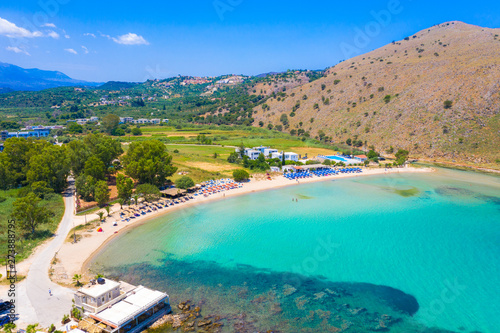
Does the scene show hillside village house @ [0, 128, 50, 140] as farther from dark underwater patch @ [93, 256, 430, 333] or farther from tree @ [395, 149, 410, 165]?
tree @ [395, 149, 410, 165]

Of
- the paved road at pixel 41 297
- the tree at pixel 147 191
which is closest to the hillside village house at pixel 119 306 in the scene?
the paved road at pixel 41 297

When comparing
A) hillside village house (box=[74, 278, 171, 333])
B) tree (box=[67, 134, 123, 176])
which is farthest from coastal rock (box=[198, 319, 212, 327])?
tree (box=[67, 134, 123, 176])

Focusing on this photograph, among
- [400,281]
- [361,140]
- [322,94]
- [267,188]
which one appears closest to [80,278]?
[400,281]

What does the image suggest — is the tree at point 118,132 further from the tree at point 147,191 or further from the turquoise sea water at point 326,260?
the turquoise sea water at point 326,260

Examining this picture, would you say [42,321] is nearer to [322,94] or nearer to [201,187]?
[201,187]

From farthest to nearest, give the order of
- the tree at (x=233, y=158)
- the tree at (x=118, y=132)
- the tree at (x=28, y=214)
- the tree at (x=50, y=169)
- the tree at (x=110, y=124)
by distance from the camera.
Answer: the tree at (x=110, y=124) → the tree at (x=118, y=132) → the tree at (x=233, y=158) → the tree at (x=50, y=169) → the tree at (x=28, y=214)

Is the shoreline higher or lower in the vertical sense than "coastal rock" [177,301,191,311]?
higher
